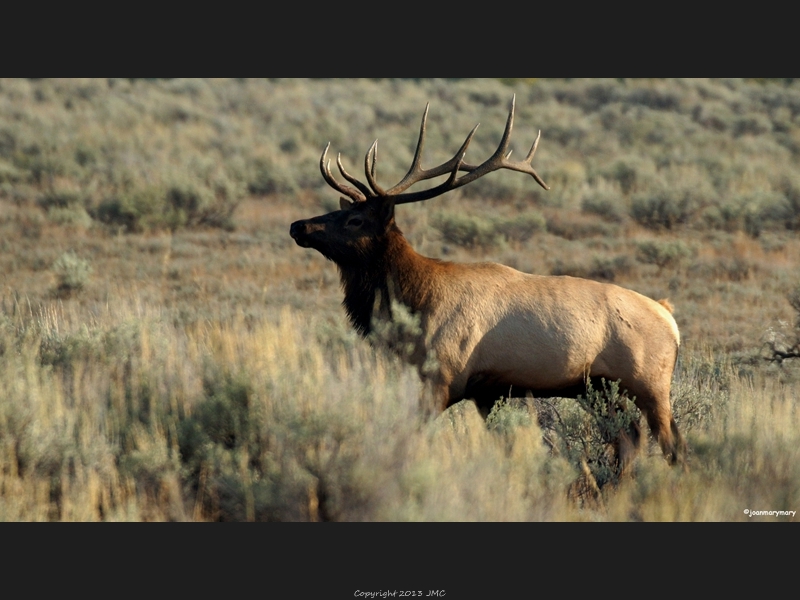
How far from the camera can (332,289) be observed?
15.2 meters

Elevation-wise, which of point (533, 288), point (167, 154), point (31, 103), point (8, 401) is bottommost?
point (8, 401)

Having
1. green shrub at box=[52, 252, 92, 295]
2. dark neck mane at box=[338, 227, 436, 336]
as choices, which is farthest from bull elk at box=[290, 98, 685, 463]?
green shrub at box=[52, 252, 92, 295]

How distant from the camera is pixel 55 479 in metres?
6.11

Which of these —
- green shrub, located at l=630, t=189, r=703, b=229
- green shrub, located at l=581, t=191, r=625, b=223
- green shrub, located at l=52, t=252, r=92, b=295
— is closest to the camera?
green shrub, located at l=52, t=252, r=92, b=295

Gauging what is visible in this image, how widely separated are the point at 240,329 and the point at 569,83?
2953 cm

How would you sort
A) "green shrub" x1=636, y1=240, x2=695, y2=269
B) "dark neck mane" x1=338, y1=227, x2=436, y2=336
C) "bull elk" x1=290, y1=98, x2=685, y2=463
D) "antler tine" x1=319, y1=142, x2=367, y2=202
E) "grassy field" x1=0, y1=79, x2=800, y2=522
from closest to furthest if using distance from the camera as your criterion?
"grassy field" x1=0, y1=79, x2=800, y2=522 < "bull elk" x1=290, y1=98, x2=685, y2=463 < "dark neck mane" x1=338, y1=227, x2=436, y2=336 < "antler tine" x1=319, y1=142, x2=367, y2=202 < "green shrub" x1=636, y1=240, x2=695, y2=269

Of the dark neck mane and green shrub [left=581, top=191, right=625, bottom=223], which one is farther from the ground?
green shrub [left=581, top=191, right=625, bottom=223]

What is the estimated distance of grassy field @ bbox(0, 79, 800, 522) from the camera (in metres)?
6.07

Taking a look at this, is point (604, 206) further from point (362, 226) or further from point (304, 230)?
point (304, 230)

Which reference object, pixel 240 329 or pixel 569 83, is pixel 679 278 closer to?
pixel 240 329

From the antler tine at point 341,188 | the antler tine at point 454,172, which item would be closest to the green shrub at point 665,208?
the antler tine at point 454,172

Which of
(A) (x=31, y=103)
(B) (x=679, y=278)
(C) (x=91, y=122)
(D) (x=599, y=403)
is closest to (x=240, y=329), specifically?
(D) (x=599, y=403)

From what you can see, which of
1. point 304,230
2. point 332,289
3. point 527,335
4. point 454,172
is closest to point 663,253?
point 332,289

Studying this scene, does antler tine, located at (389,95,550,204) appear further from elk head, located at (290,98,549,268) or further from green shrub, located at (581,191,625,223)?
green shrub, located at (581,191,625,223)
